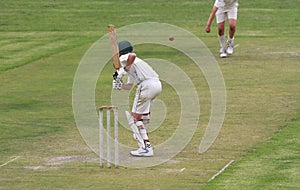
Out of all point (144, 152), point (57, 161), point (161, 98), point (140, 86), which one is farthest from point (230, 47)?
point (57, 161)

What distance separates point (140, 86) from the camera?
52.5 feet

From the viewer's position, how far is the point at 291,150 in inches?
643

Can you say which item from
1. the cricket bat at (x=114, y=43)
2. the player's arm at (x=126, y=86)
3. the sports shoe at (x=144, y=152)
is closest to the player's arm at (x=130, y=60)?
the cricket bat at (x=114, y=43)

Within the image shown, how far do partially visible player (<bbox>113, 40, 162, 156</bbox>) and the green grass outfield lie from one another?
584mm

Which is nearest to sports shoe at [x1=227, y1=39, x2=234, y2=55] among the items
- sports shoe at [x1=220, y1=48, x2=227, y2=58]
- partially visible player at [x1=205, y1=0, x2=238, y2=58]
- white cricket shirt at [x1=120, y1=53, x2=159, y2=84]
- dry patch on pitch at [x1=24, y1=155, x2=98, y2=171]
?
partially visible player at [x1=205, y1=0, x2=238, y2=58]

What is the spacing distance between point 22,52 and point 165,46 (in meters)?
4.23

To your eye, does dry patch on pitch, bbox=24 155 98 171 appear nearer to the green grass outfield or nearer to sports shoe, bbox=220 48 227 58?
the green grass outfield

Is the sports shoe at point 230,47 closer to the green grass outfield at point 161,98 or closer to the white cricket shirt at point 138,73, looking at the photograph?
the green grass outfield at point 161,98

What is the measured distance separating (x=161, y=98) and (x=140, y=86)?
5533mm

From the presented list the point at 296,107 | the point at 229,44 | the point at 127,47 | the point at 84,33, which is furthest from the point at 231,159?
the point at 84,33

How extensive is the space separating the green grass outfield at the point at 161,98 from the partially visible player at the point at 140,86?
0.58 meters

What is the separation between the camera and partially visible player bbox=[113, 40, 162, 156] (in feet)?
52.0

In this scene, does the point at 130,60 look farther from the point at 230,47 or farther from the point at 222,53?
the point at 230,47

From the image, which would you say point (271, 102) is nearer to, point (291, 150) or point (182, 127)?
point (182, 127)
